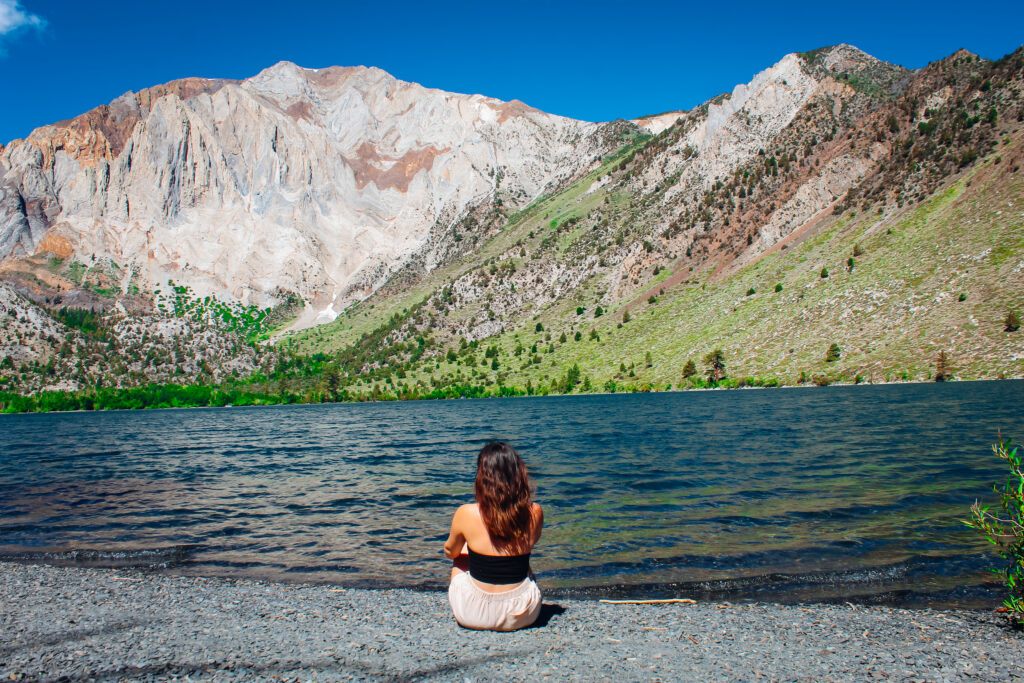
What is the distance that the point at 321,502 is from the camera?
71.4 feet

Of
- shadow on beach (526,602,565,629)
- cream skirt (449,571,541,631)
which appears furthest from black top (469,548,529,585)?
shadow on beach (526,602,565,629)

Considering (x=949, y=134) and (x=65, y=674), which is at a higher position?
(x=949, y=134)

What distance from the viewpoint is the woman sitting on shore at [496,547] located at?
8336mm

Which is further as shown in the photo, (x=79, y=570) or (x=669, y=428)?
(x=669, y=428)

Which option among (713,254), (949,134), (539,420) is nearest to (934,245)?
(949,134)

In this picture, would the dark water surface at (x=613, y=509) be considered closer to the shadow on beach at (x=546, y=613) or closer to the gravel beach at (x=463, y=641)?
the shadow on beach at (x=546, y=613)

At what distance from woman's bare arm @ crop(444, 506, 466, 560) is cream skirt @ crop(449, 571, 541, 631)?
0.37 meters

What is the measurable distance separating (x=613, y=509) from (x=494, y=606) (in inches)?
401

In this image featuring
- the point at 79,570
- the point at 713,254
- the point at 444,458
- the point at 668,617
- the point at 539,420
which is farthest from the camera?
the point at 713,254

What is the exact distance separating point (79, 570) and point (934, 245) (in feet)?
333

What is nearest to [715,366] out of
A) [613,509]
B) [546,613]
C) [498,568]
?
[613,509]

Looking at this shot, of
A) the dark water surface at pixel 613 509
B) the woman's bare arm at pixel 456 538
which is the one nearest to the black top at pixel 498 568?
the woman's bare arm at pixel 456 538

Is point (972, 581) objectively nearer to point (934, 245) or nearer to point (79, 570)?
point (79, 570)

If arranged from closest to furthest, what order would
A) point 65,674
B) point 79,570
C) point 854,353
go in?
point 65,674, point 79,570, point 854,353
